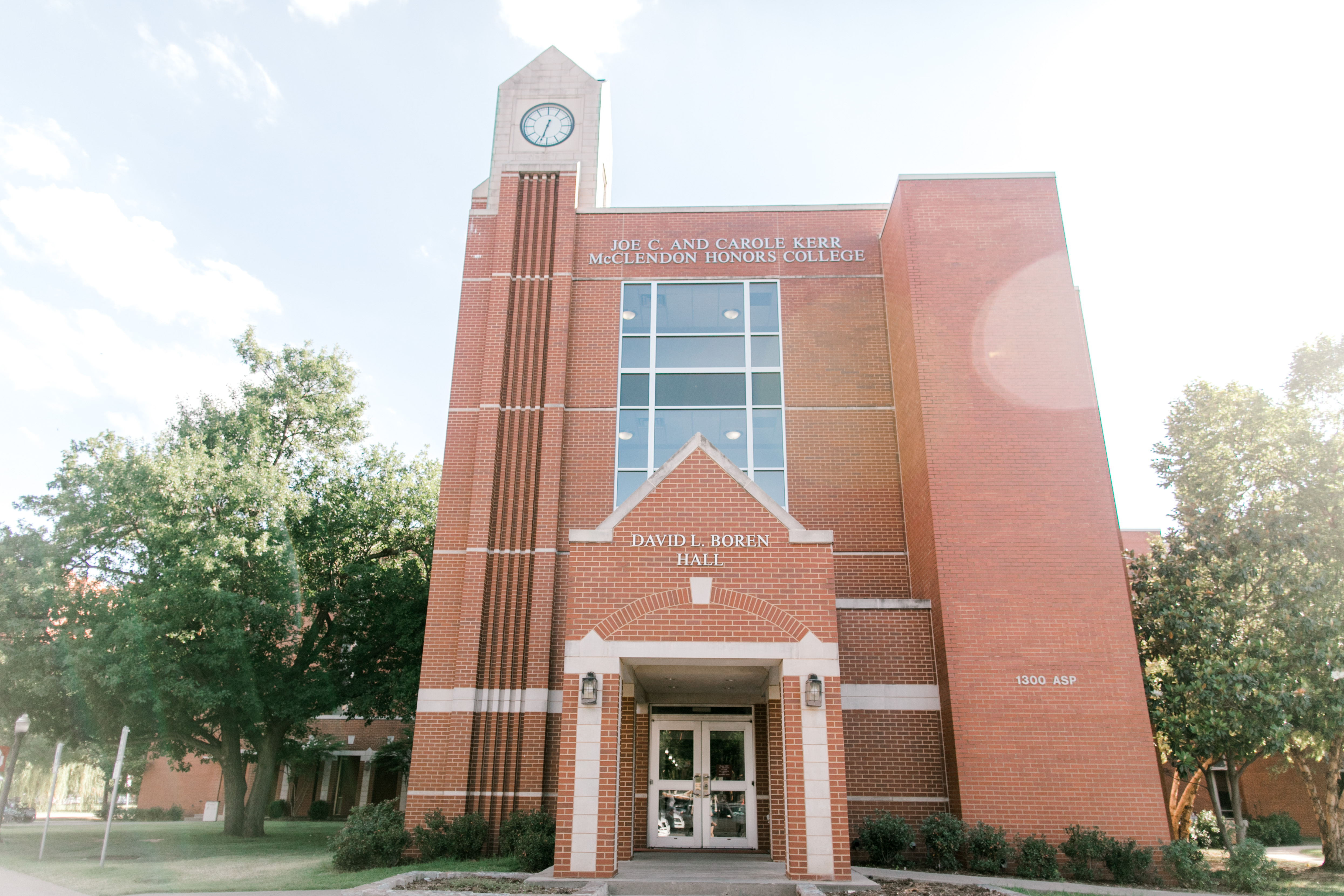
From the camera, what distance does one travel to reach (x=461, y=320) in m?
20.8

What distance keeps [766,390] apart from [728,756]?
8.38m

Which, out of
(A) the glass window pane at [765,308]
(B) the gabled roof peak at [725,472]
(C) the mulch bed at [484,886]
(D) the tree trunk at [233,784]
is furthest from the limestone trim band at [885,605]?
(D) the tree trunk at [233,784]

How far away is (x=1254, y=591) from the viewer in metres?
18.0

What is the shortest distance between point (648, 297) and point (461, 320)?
4712 millimetres

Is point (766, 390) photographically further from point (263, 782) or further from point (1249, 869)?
point (263, 782)

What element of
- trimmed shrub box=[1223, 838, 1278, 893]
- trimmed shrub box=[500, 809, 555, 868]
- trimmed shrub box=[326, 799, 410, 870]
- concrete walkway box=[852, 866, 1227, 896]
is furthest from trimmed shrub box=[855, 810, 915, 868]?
trimmed shrub box=[326, 799, 410, 870]

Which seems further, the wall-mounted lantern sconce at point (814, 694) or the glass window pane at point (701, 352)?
the glass window pane at point (701, 352)

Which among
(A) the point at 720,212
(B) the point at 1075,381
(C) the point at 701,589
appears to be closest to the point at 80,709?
(C) the point at 701,589

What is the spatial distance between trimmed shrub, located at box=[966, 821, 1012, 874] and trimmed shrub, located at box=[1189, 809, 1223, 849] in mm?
12139

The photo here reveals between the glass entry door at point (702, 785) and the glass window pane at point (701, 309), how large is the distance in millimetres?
9379

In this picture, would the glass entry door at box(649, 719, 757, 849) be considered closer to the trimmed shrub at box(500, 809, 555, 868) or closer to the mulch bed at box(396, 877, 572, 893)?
the trimmed shrub at box(500, 809, 555, 868)

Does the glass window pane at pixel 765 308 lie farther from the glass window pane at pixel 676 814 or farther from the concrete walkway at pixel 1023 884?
the concrete walkway at pixel 1023 884

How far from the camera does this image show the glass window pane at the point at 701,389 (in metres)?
20.1

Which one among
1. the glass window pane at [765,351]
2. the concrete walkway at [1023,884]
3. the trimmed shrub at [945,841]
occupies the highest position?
the glass window pane at [765,351]
